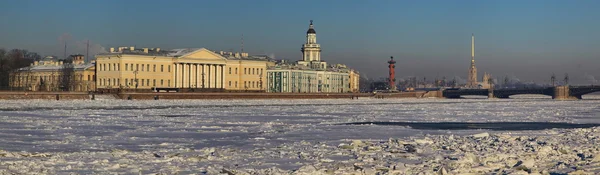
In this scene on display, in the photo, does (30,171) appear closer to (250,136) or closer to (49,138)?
(49,138)

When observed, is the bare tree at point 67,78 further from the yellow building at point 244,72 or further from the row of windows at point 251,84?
the row of windows at point 251,84

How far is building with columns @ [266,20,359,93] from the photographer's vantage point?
143 metres

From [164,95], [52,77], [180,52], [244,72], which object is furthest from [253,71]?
[164,95]

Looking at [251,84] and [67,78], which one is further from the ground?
[67,78]

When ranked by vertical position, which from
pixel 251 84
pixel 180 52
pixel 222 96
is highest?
pixel 180 52

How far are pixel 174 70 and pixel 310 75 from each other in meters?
35.8

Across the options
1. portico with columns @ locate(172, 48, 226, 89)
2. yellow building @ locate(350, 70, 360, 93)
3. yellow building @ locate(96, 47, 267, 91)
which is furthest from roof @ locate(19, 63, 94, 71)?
yellow building @ locate(350, 70, 360, 93)

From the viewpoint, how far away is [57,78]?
121250mm

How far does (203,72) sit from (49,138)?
9485cm

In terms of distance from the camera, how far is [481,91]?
156 metres

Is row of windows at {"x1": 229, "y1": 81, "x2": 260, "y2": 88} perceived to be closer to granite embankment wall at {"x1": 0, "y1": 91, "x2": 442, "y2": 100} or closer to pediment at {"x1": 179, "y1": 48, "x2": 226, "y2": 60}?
pediment at {"x1": 179, "y1": 48, "x2": 226, "y2": 60}

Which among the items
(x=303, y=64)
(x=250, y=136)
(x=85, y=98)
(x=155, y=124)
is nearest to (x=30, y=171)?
(x=250, y=136)

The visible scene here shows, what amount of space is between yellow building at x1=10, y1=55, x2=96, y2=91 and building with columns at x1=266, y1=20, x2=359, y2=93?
32349mm

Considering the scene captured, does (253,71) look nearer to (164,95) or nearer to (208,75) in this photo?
(208,75)
